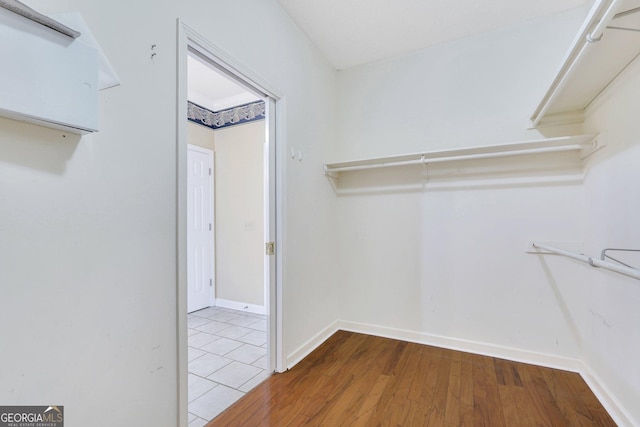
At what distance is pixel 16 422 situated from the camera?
35.3 inches

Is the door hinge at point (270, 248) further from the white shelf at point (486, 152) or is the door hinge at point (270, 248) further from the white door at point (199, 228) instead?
the white door at point (199, 228)

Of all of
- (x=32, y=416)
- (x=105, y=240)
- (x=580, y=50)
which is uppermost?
(x=580, y=50)

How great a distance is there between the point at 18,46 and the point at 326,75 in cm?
253

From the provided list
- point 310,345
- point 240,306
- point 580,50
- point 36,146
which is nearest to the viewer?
point 36,146

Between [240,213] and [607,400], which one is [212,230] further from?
[607,400]

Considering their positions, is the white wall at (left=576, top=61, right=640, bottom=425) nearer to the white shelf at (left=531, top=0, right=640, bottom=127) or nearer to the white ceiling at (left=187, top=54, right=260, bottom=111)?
the white shelf at (left=531, top=0, right=640, bottom=127)

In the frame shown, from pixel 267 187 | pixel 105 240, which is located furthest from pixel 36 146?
pixel 267 187

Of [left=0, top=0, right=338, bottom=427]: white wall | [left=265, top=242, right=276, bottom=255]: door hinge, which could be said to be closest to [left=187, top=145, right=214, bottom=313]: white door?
[left=265, top=242, right=276, bottom=255]: door hinge

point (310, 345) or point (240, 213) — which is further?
point (240, 213)

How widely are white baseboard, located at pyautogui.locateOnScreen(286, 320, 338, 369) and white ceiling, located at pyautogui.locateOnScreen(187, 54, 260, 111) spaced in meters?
2.65

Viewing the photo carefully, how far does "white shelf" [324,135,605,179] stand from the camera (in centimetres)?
199

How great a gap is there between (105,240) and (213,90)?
10.3 feet

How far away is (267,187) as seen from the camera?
216 centimetres

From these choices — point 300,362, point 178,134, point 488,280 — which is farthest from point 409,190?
point 178,134
